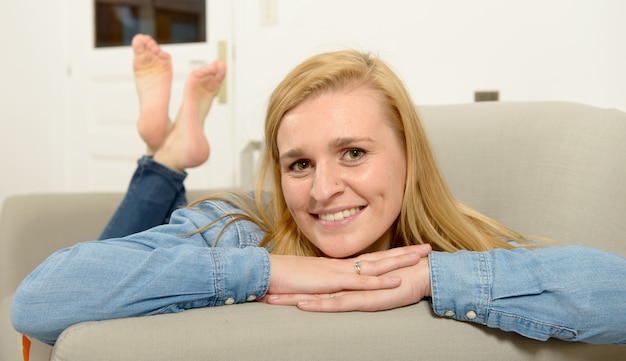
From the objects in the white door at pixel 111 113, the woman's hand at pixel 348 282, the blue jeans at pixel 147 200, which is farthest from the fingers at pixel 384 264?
the white door at pixel 111 113

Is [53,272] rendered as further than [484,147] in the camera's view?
No

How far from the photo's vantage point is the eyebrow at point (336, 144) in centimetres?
108

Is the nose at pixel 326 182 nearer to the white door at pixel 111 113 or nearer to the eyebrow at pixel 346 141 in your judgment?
the eyebrow at pixel 346 141

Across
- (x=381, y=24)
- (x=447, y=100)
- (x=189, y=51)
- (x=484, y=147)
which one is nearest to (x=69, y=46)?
(x=189, y=51)

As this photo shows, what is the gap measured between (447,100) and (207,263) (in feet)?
5.53

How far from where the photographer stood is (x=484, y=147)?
143cm

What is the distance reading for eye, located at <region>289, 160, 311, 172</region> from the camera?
1.15 metres

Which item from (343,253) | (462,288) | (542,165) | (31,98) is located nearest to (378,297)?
(462,288)

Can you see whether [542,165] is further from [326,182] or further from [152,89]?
[152,89]

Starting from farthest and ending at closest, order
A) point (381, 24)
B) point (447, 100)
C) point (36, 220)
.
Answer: point (381, 24)
point (447, 100)
point (36, 220)

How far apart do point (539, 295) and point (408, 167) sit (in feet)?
1.12

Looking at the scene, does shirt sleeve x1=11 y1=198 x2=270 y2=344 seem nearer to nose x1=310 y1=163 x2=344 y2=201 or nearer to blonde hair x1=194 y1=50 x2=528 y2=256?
nose x1=310 y1=163 x2=344 y2=201

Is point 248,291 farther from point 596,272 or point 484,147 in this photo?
point 484,147

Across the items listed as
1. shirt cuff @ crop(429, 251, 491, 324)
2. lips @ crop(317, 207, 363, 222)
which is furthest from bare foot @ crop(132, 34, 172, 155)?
shirt cuff @ crop(429, 251, 491, 324)
